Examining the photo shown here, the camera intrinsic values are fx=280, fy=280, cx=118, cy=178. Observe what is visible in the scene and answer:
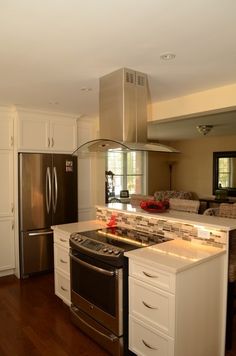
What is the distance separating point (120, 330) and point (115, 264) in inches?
21.1

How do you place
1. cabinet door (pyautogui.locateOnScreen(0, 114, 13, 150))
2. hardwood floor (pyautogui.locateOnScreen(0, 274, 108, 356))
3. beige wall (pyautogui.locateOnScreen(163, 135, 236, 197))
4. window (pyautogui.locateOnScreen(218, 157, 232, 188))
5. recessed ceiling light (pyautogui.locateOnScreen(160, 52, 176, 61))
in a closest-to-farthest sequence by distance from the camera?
recessed ceiling light (pyautogui.locateOnScreen(160, 52, 176, 61)), hardwood floor (pyautogui.locateOnScreen(0, 274, 108, 356)), cabinet door (pyautogui.locateOnScreen(0, 114, 13, 150)), window (pyautogui.locateOnScreen(218, 157, 232, 188)), beige wall (pyautogui.locateOnScreen(163, 135, 236, 197))

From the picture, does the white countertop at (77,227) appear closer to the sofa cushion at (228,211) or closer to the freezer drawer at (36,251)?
the freezer drawer at (36,251)

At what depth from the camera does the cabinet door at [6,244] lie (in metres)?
3.92

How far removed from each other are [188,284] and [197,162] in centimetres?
652

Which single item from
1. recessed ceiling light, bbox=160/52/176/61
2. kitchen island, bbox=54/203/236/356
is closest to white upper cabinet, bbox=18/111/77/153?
kitchen island, bbox=54/203/236/356

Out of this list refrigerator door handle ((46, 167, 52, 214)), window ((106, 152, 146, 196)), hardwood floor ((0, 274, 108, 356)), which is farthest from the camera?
window ((106, 152, 146, 196))

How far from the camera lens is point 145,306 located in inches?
83.0

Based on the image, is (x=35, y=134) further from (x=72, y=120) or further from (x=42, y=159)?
(x=72, y=120)

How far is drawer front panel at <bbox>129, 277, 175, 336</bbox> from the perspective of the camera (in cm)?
194

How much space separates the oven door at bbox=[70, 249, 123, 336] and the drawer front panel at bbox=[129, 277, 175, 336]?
0.11m

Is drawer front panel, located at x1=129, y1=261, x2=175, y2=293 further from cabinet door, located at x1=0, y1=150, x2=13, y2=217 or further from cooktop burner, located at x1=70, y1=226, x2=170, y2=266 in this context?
cabinet door, located at x1=0, y1=150, x2=13, y2=217

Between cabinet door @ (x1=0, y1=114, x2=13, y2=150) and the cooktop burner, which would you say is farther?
cabinet door @ (x1=0, y1=114, x2=13, y2=150)

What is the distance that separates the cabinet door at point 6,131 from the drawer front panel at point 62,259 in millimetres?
1677

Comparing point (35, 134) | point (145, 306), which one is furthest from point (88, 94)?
point (145, 306)
